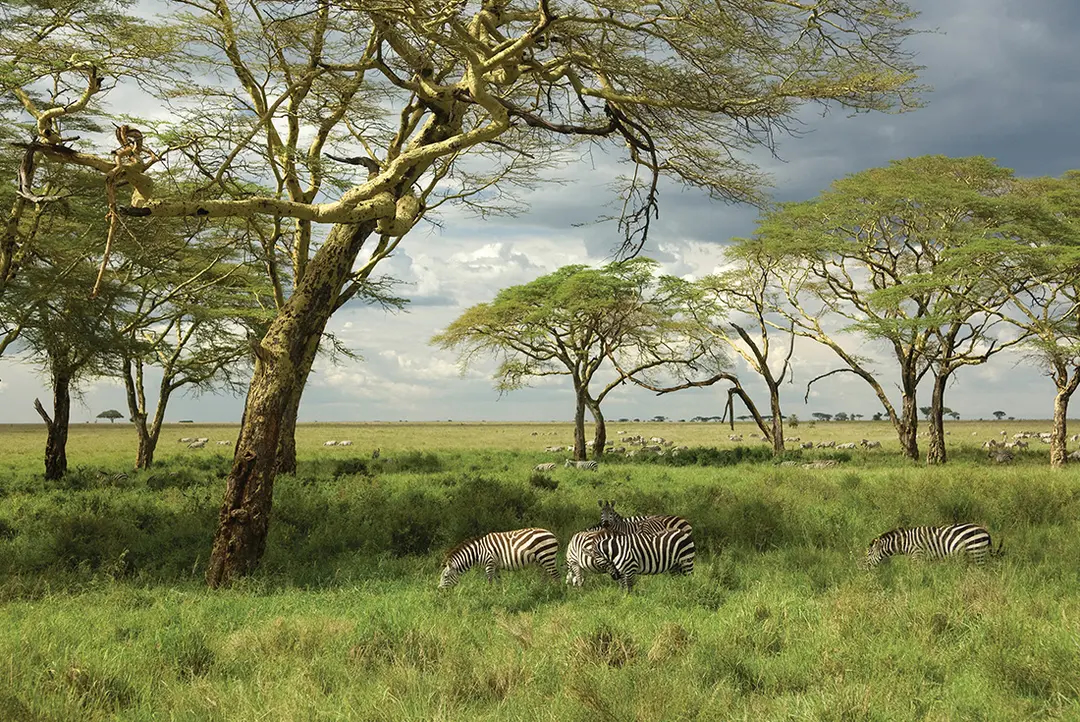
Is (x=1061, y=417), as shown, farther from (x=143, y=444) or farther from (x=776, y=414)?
(x=143, y=444)

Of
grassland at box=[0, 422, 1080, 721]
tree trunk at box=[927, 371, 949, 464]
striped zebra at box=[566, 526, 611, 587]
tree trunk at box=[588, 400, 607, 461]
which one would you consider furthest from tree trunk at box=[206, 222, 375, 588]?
tree trunk at box=[927, 371, 949, 464]

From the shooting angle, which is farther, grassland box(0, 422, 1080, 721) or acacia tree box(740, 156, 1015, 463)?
acacia tree box(740, 156, 1015, 463)

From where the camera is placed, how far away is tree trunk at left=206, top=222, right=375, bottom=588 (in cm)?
930

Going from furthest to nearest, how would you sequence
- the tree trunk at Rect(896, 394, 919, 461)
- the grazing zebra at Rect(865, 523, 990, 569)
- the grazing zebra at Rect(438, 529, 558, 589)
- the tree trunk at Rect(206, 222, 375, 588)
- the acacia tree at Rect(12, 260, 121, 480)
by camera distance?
the tree trunk at Rect(896, 394, 919, 461) < the acacia tree at Rect(12, 260, 121, 480) < the tree trunk at Rect(206, 222, 375, 588) < the grazing zebra at Rect(865, 523, 990, 569) < the grazing zebra at Rect(438, 529, 558, 589)

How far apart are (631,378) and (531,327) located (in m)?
4.34

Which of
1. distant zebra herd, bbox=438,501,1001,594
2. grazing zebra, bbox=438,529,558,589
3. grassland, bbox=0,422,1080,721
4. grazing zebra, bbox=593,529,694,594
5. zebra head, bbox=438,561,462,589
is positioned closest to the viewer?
grassland, bbox=0,422,1080,721

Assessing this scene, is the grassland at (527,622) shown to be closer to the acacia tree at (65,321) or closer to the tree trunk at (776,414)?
the acacia tree at (65,321)

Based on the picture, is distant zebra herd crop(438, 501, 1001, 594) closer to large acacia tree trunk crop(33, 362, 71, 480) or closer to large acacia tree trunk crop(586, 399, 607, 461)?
large acacia tree trunk crop(33, 362, 71, 480)

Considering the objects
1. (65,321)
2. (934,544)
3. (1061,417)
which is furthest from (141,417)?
(1061,417)

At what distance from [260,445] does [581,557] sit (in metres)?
4.13

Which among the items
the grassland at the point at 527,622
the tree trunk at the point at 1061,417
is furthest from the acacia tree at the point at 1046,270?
the grassland at the point at 527,622

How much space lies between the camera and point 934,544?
898 centimetres

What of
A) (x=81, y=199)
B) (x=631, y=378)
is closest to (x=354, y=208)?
(x=81, y=199)

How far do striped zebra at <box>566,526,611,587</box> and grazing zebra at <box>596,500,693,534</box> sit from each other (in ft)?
0.93
